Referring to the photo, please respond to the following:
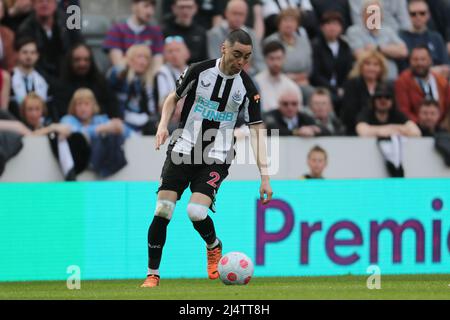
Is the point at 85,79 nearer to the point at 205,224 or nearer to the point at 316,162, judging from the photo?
the point at 316,162

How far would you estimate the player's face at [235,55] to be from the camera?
10.0 m

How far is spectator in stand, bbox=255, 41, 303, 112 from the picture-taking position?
A: 51.4 ft

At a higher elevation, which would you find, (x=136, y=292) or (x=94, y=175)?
(x=94, y=175)

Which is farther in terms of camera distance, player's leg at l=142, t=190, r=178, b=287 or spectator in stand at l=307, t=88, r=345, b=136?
spectator in stand at l=307, t=88, r=345, b=136

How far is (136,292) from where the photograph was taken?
32.4 feet

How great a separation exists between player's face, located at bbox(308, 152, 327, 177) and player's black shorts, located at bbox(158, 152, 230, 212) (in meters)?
4.30

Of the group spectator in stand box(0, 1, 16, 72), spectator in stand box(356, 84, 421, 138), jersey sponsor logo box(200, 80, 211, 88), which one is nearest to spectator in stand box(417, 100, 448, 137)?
spectator in stand box(356, 84, 421, 138)

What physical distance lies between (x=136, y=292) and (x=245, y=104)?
2.03 metres

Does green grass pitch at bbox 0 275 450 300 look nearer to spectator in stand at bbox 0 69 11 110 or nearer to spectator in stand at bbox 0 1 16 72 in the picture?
spectator in stand at bbox 0 69 11 110

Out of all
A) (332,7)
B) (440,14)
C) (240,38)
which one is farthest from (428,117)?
(240,38)

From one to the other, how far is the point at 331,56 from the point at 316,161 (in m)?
2.48

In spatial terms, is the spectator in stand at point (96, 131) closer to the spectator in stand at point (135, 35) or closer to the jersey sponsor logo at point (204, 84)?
the spectator in stand at point (135, 35)

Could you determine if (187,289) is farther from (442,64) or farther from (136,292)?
(442,64)

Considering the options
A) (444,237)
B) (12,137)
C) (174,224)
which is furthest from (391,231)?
(12,137)
